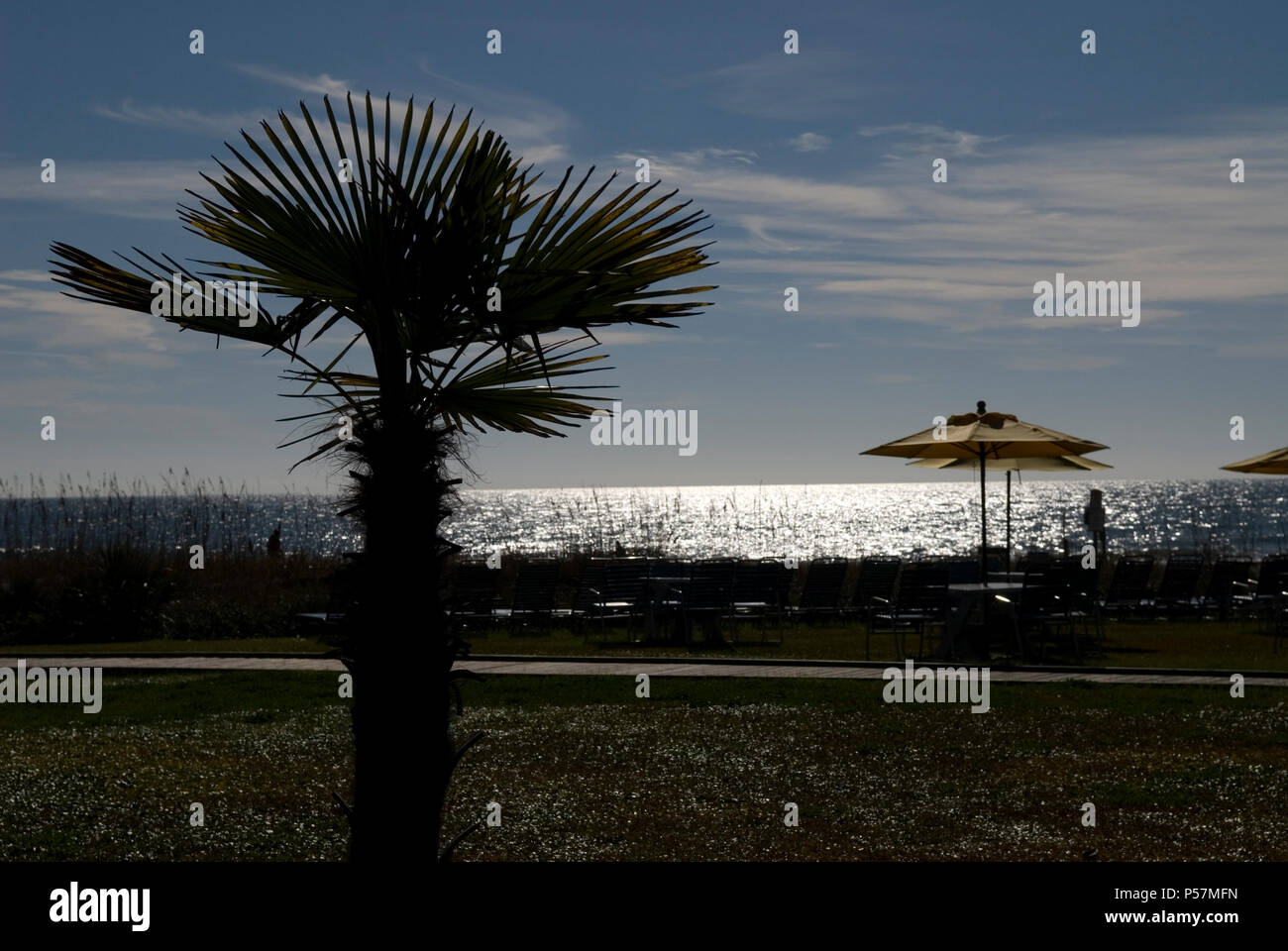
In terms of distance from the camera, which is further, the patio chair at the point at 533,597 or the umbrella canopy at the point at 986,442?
the patio chair at the point at 533,597

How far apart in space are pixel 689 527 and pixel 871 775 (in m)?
54.6

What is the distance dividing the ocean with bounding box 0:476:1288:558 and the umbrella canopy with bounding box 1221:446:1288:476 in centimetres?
743

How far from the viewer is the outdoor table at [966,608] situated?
44.3 ft

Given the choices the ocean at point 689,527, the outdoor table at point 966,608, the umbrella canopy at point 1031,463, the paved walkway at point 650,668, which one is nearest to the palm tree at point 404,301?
the ocean at point 689,527

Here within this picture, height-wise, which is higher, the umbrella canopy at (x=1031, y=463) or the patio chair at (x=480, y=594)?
the umbrella canopy at (x=1031, y=463)

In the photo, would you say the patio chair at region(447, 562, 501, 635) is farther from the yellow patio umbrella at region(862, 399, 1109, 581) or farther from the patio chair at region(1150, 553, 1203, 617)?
the patio chair at region(1150, 553, 1203, 617)

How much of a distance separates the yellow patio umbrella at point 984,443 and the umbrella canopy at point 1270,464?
5.20 ft

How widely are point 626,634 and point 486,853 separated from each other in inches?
448

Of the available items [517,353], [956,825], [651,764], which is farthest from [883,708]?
[517,353]

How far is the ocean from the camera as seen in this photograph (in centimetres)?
2167

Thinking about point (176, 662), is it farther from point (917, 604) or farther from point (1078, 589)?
point (1078, 589)

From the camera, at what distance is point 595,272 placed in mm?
4461

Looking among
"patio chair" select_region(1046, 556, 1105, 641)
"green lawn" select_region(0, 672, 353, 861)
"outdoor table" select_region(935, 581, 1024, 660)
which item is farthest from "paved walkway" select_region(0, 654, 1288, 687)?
"patio chair" select_region(1046, 556, 1105, 641)

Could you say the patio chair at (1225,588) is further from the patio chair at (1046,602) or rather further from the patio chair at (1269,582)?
the patio chair at (1046,602)
